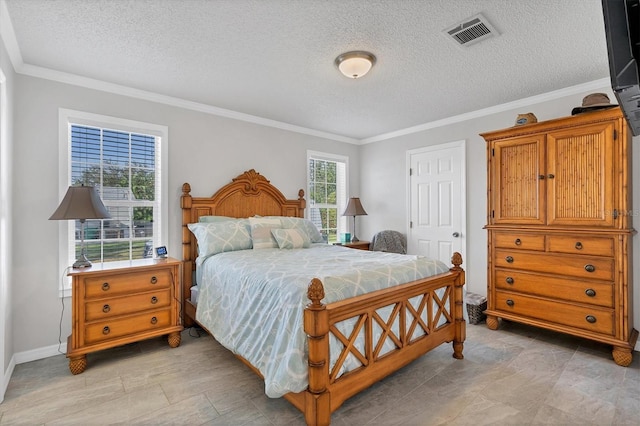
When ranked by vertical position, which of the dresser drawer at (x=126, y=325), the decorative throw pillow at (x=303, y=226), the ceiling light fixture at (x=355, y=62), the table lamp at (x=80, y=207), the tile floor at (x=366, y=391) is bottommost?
the tile floor at (x=366, y=391)

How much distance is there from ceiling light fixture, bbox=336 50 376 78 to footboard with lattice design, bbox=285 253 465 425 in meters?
1.73

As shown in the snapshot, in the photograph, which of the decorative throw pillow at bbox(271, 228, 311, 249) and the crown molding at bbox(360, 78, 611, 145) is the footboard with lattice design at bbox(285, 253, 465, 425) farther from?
the crown molding at bbox(360, 78, 611, 145)

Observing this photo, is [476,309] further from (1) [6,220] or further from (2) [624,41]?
(1) [6,220]

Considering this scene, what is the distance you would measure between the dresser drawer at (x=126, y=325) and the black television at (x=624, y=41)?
3271mm

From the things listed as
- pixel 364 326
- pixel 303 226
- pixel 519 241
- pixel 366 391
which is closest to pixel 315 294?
pixel 364 326

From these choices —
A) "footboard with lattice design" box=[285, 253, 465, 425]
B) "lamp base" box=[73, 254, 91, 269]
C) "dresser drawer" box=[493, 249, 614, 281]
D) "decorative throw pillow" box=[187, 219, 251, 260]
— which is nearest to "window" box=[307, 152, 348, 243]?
"decorative throw pillow" box=[187, 219, 251, 260]

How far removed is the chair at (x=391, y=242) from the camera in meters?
4.67

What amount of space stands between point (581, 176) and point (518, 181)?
51cm

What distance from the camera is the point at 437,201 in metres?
4.42

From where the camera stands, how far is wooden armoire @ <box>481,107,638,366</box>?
2613mm

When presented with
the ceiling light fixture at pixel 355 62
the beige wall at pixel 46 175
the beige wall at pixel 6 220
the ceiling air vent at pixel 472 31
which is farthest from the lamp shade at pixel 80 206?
the ceiling air vent at pixel 472 31

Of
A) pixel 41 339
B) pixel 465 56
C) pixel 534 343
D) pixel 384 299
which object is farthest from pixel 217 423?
pixel 465 56

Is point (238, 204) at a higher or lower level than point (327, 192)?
lower

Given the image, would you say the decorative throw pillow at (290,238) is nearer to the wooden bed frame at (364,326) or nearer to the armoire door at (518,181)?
the wooden bed frame at (364,326)
